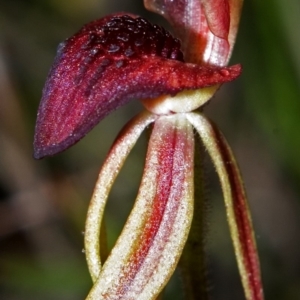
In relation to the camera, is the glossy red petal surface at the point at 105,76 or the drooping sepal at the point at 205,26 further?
the drooping sepal at the point at 205,26

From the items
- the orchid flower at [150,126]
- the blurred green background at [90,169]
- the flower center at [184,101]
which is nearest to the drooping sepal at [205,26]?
the orchid flower at [150,126]

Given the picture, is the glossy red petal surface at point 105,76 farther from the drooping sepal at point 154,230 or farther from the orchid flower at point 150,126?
the drooping sepal at point 154,230

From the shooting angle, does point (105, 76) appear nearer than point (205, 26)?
Yes

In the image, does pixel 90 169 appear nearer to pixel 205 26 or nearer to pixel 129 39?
pixel 205 26

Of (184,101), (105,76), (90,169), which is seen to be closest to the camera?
(105,76)

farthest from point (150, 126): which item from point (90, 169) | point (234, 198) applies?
point (90, 169)

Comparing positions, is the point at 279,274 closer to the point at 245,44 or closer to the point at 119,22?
the point at 245,44

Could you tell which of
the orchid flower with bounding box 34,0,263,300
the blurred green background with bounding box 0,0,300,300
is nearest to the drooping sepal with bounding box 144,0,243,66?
the orchid flower with bounding box 34,0,263,300
